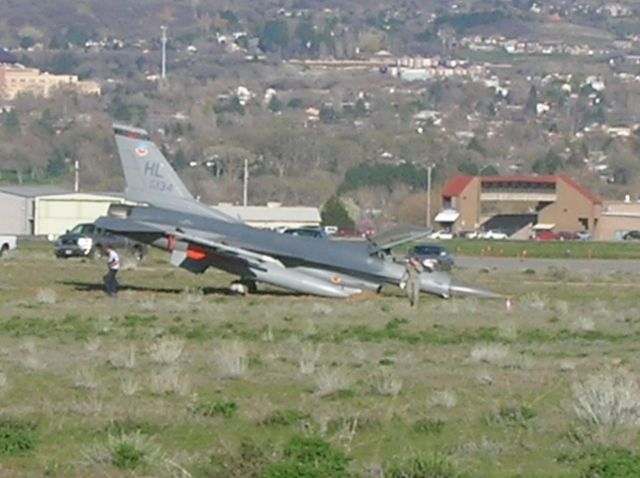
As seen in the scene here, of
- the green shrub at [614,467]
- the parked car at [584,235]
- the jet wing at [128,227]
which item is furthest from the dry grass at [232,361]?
the parked car at [584,235]

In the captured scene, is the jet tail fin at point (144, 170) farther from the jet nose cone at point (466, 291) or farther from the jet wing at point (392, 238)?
the jet nose cone at point (466, 291)

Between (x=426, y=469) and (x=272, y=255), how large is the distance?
26.7 metres

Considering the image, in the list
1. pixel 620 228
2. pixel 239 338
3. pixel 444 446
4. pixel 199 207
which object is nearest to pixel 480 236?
pixel 620 228

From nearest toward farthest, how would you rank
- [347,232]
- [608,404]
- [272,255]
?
[608,404] → [272,255] → [347,232]

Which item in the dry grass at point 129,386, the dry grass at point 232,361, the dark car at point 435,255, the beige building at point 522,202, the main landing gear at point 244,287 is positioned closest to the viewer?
the dry grass at point 129,386

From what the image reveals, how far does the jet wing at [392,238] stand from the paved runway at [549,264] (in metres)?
19.0

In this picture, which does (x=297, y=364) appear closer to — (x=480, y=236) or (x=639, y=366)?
(x=639, y=366)

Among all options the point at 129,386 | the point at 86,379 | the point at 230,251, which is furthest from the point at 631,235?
the point at 129,386

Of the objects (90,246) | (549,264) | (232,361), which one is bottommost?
(549,264)

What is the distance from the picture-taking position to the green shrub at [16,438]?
18531 mm

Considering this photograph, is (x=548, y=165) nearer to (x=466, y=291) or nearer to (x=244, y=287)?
(x=244, y=287)

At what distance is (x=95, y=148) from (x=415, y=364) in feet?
550

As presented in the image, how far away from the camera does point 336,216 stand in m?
119

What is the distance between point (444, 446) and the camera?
63.4 ft
